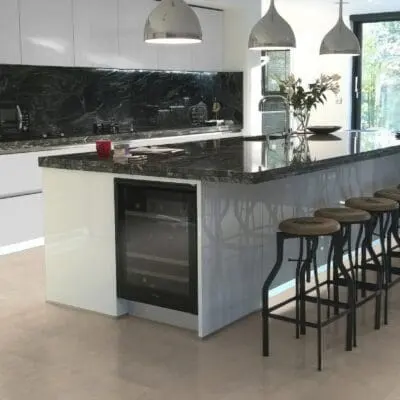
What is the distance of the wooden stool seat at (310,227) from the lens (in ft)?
11.1

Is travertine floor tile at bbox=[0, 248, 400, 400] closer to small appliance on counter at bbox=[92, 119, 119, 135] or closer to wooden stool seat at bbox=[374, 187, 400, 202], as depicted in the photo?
wooden stool seat at bbox=[374, 187, 400, 202]

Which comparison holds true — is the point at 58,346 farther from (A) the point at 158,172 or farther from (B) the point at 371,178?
(B) the point at 371,178

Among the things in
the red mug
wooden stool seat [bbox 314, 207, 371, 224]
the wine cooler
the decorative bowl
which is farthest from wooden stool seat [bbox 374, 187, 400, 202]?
the red mug

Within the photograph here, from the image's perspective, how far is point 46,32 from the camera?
613cm

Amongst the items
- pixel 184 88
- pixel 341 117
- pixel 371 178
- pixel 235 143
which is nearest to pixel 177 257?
pixel 235 143

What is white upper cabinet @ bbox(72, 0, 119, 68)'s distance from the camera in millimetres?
6453

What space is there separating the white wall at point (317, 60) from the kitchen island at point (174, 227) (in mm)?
5926

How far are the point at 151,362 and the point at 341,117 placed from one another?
831cm

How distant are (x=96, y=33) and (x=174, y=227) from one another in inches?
138

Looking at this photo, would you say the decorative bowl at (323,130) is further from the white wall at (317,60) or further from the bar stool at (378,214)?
the white wall at (317,60)

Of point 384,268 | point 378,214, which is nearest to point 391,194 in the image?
point 378,214

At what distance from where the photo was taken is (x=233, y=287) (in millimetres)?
3930

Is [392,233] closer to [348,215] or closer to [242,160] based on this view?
[348,215]

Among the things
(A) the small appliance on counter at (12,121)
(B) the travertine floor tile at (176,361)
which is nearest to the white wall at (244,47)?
(A) the small appliance on counter at (12,121)
